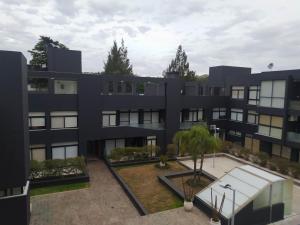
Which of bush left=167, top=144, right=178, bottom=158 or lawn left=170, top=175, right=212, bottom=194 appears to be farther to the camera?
bush left=167, top=144, right=178, bottom=158

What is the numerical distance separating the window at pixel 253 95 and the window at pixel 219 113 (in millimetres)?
4603

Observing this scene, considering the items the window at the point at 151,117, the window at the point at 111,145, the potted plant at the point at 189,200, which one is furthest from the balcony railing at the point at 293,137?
the window at the point at 111,145

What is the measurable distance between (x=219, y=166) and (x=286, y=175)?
262 inches

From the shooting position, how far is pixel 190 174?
24141 millimetres

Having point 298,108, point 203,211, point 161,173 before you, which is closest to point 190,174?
point 161,173

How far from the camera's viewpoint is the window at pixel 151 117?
32.1m

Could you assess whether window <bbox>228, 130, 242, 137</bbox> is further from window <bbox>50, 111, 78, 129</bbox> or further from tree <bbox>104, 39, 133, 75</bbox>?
tree <bbox>104, 39, 133, 75</bbox>

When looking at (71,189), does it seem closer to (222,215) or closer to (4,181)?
(4,181)

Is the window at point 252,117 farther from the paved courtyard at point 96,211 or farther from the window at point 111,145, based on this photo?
the paved courtyard at point 96,211

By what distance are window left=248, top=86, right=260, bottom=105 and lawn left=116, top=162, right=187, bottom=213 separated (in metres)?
14.4

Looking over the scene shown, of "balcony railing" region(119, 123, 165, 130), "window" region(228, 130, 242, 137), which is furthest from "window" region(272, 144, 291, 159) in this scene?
"balcony railing" region(119, 123, 165, 130)

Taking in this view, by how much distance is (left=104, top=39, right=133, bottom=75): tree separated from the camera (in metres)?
62.3

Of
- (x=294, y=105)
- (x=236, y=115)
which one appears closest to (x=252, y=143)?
(x=236, y=115)

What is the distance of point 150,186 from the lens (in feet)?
70.0
